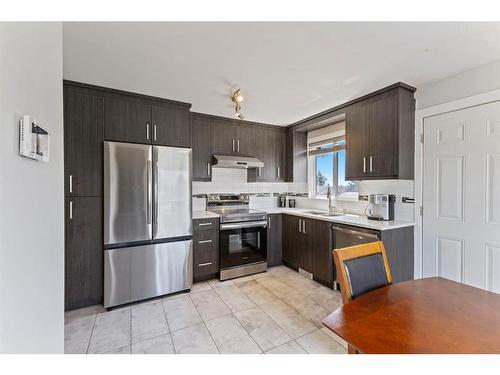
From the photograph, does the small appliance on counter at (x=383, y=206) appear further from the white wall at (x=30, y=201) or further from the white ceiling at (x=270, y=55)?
the white wall at (x=30, y=201)

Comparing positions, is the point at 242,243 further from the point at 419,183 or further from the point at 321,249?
the point at 419,183

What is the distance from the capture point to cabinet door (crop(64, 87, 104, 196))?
223cm

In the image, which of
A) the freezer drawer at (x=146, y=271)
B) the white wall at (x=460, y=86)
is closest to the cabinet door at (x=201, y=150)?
the freezer drawer at (x=146, y=271)

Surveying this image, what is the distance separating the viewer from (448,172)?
7.10 feet

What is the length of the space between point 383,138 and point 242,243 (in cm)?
218

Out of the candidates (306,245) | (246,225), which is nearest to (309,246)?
(306,245)

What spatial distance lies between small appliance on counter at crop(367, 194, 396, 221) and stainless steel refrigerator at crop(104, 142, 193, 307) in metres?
2.20

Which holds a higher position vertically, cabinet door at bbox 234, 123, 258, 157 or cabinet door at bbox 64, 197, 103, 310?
cabinet door at bbox 234, 123, 258, 157

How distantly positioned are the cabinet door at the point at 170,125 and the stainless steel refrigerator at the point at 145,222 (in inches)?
5.1

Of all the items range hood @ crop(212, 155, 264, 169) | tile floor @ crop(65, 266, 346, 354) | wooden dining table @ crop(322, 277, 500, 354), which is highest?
range hood @ crop(212, 155, 264, 169)

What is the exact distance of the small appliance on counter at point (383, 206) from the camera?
2.56 metres

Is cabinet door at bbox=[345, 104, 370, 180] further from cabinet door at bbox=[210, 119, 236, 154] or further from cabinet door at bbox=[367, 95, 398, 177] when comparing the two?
cabinet door at bbox=[210, 119, 236, 154]

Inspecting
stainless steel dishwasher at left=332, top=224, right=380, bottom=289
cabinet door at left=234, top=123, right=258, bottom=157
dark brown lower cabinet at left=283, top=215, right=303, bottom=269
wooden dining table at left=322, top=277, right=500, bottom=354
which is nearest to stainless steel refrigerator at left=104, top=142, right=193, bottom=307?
cabinet door at left=234, top=123, right=258, bottom=157

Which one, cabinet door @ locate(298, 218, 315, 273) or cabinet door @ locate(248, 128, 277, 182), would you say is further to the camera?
cabinet door @ locate(248, 128, 277, 182)
